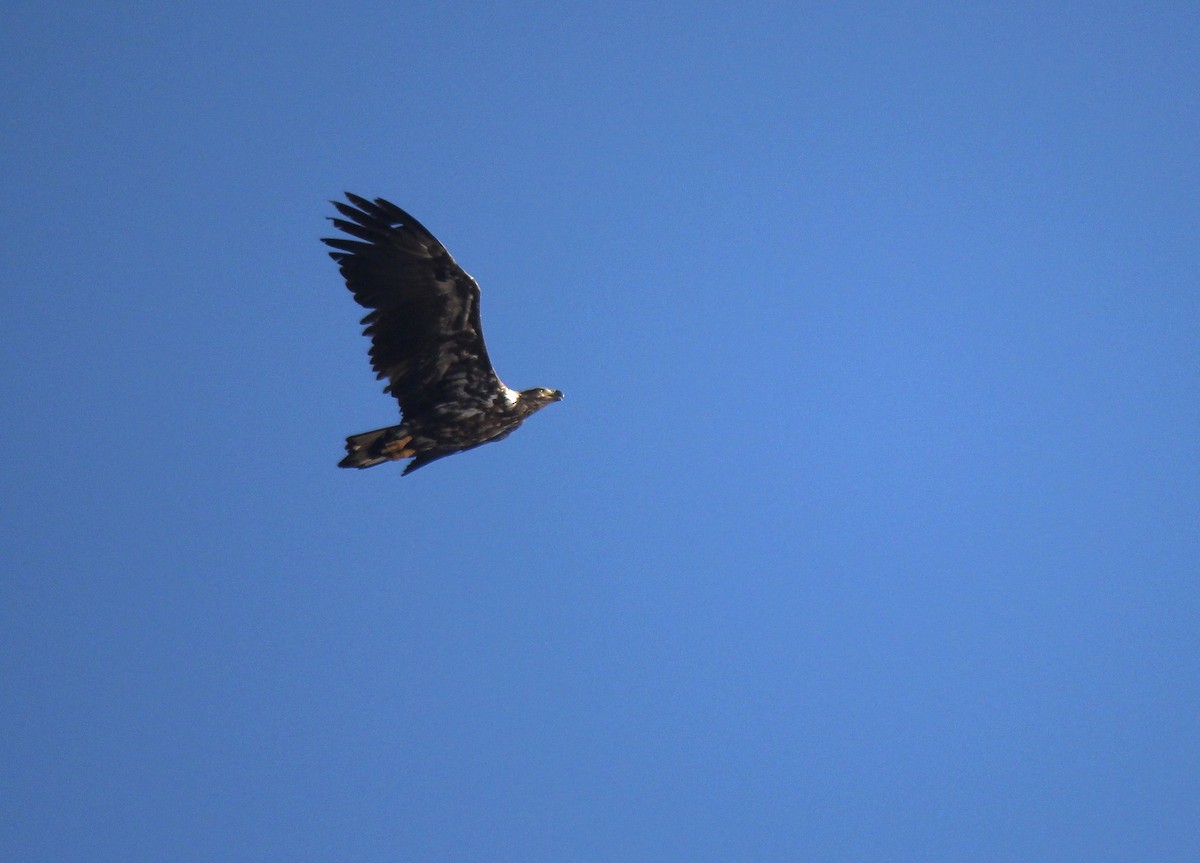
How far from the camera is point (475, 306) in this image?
16781 millimetres

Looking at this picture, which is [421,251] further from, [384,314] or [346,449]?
[346,449]

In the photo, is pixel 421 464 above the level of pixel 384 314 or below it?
below

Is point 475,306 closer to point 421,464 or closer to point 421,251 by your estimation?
point 421,251

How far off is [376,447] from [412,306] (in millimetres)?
1782

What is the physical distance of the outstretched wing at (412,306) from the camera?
54.1ft

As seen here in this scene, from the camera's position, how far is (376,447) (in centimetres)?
1667

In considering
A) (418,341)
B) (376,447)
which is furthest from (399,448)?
(418,341)

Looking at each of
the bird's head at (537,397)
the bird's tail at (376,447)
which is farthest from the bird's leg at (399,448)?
the bird's head at (537,397)

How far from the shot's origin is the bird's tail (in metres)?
16.6

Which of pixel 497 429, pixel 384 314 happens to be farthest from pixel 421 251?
pixel 497 429

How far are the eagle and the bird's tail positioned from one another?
1cm

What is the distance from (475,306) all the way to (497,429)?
1.63 metres

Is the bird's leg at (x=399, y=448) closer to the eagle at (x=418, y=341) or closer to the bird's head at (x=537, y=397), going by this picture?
the eagle at (x=418, y=341)

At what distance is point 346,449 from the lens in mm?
16578
